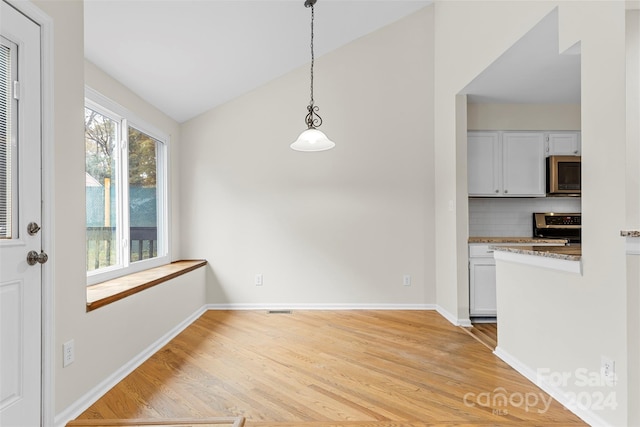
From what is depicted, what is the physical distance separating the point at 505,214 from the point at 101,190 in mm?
4480

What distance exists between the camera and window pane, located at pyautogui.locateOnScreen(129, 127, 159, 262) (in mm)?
3588

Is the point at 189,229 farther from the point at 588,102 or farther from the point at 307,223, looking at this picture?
the point at 588,102

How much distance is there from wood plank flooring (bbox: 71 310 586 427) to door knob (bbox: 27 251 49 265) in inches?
36.8

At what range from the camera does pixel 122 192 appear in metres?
3.37

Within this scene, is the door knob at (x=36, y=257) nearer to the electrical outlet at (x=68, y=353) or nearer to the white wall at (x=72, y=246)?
the white wall at (x=72, y=246)

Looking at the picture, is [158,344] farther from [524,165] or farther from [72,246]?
[524,165]

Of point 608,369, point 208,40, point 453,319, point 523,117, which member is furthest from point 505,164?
point 208,40

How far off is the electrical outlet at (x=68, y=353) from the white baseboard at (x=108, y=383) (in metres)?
0.25

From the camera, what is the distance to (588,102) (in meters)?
2.01

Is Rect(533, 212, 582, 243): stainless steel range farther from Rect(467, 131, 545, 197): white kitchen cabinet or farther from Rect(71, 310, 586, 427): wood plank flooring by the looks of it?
Rect(71, 310, 586, 427): wood plank flooring

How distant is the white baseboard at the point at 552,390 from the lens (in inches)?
76.2

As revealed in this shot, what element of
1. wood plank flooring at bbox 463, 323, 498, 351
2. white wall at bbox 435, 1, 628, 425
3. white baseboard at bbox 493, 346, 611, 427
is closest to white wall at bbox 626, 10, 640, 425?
white wall at bbox 435, 1, 628, 425

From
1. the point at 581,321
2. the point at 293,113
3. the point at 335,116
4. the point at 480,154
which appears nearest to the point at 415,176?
the point at 480,154

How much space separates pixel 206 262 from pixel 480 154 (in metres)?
3.57
